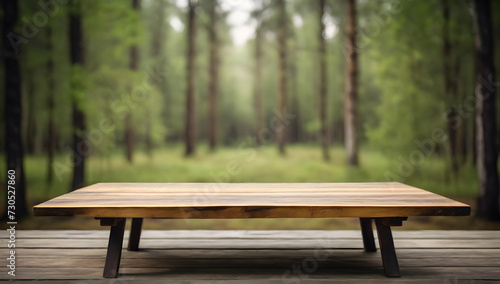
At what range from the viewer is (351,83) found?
8.71m

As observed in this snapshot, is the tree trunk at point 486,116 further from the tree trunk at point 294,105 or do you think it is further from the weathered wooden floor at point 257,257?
the tree trunk at point 294,105

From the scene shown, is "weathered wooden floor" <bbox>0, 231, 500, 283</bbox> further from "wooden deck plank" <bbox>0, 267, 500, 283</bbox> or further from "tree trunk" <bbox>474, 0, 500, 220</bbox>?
"tree trunk" <bbox>474, 0, 500, 220</bbox>

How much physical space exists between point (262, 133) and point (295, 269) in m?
12.4

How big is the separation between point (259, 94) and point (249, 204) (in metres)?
12.5

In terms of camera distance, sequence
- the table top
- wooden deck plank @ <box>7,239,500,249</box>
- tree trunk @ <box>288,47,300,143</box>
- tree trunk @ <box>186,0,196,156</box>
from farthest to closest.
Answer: tree trunk @ <box>288,47,300,143</box>, tree trunk @ <box>186,0,196,156</box>, wooden deck plank @ <box>7,239,500,249</box>, the table top

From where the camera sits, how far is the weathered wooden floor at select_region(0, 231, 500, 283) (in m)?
2.28

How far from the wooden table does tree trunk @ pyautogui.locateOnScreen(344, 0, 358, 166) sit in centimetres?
624

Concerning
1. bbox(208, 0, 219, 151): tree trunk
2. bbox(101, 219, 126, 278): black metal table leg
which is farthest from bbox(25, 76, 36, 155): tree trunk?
bbox(101, 219, 126, 278): black metal table leg

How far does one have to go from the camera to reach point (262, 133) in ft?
48.4

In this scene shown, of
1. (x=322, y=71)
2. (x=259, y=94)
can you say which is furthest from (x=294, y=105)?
(x=322, y=71)

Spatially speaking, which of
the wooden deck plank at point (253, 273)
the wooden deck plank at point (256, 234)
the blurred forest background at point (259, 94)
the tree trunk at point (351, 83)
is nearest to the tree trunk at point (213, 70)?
the blurred forest background at point (259, 94)

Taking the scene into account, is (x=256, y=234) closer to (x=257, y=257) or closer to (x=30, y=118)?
(x=257, y=257)

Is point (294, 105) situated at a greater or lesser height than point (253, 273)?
greater

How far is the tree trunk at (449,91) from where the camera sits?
7.77 m
